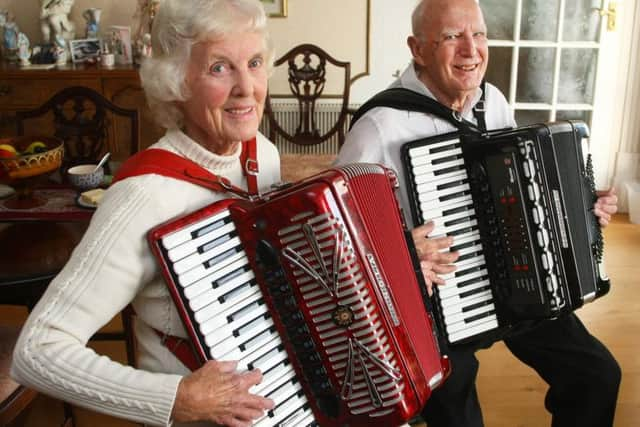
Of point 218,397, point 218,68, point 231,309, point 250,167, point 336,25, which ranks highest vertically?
point 336,25

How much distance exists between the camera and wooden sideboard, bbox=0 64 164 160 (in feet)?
12.2

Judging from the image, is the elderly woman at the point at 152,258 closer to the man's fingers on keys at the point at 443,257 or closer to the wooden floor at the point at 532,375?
the man's fingers on keys at the point at 443,257

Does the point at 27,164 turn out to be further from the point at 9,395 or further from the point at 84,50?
the point at 84,50

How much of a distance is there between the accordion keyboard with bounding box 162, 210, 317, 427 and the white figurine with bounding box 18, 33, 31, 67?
10.5ft

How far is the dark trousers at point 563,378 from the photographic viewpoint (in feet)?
5.75

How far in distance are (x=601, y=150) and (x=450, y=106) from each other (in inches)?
101

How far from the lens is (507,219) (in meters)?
1.64

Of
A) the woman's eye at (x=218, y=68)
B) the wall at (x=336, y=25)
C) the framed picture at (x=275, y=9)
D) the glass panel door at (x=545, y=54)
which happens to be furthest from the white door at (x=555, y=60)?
the woman's eye at (x=218, y=68)

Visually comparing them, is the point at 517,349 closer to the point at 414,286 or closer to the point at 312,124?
the point at 414,286

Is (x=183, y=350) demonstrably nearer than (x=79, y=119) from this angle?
Yes

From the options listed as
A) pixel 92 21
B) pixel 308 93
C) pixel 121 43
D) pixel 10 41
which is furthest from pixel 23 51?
pixel 308 93

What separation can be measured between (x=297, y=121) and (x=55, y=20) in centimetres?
157

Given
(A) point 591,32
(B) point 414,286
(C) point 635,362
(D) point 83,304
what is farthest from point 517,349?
(A) point 591,32

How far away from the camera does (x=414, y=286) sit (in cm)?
136
